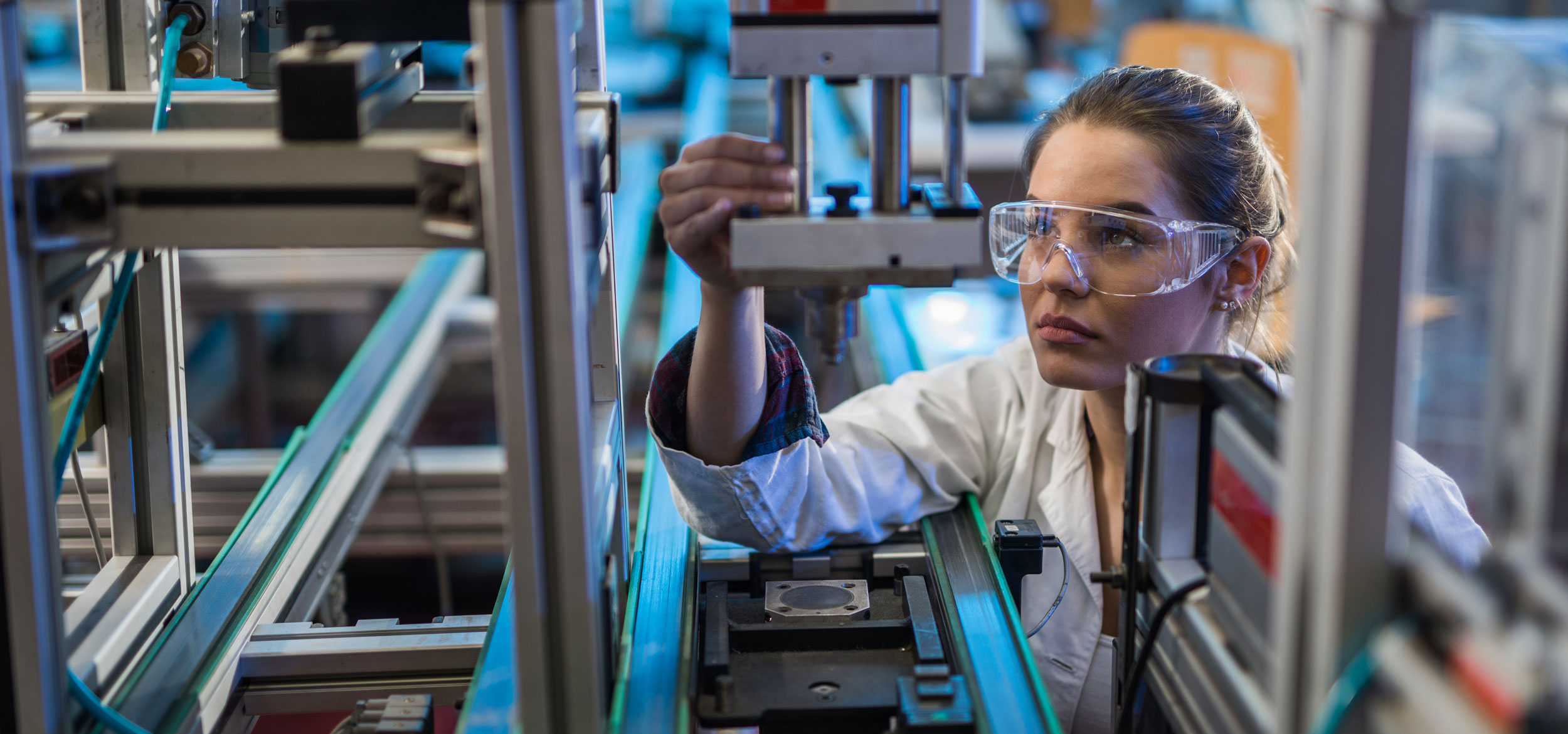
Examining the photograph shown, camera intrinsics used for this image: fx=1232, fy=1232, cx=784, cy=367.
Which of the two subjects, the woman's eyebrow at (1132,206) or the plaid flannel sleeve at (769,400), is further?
the woman's eyebrow at (1132,206)

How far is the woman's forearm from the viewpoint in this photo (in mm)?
1156

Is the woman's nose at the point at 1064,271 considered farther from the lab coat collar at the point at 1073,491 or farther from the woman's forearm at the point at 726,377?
the woman's forearm at the point at 726,377

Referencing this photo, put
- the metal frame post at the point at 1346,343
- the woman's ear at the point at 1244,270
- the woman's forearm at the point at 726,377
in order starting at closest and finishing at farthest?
the metal frame post at the point at 1346,343
the woman's forearm at the point at 726,377
the woman's ear at the point at 1244,270

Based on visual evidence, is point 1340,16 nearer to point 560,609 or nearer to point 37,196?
point 560,609

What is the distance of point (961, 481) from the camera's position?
1520mm

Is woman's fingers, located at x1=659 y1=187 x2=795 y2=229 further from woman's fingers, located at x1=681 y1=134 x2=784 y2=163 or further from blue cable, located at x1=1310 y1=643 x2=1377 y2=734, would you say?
blue cable, located at x1=1310 y1=643 x2=1377 y2=734

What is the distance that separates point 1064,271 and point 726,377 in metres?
0.43

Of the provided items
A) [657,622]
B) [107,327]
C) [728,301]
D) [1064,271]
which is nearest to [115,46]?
[107,327]

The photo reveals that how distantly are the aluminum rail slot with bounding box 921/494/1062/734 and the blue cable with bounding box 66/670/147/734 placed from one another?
2.26 ft

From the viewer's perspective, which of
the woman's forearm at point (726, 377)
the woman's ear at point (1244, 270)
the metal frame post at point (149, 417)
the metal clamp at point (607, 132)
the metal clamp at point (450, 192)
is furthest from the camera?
the woman's ear at point (1244, 270)

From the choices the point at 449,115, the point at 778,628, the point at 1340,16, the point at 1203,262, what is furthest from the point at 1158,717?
the point at 449,115

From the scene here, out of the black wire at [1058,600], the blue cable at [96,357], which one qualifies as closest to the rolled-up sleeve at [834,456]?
the black wire at [1058,600]

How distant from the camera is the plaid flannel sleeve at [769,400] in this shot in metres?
1.25

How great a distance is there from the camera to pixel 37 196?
2.80 feet
